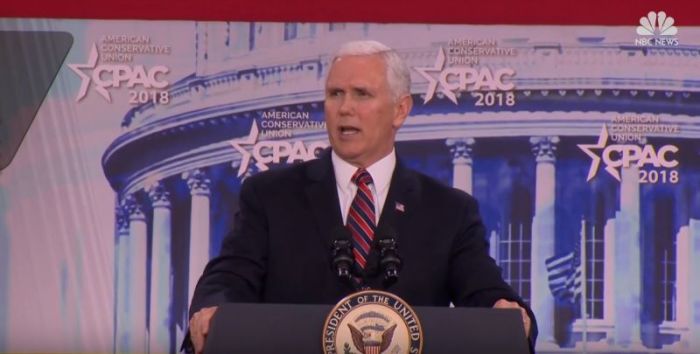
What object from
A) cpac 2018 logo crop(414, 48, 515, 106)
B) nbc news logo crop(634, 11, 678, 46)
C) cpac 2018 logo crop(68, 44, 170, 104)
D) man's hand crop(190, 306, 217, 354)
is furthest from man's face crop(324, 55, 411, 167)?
nbc news logo crop(634, 11, 678, 46)

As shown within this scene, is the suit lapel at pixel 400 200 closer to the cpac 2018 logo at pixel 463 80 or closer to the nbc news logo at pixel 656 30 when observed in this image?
the cpac 2018 logo at pixel 463 80

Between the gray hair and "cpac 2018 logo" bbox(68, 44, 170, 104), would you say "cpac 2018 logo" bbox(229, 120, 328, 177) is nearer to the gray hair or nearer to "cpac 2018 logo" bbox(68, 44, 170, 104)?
"cpac 2018 logo" bbox(68, 44, 170, 104)

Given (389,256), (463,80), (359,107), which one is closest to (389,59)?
(359,107)

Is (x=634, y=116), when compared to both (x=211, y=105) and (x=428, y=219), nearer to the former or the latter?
(x=211, y=105)

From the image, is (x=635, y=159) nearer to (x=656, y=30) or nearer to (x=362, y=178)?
(x=656, y=30)

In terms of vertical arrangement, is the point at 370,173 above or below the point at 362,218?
above

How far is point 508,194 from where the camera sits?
193 inches

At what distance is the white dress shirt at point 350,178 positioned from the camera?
309cm

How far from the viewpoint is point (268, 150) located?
4.93 metres

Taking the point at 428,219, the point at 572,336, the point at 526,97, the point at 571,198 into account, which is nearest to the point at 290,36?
the point at 526,97

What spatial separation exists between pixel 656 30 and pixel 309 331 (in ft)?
9.41

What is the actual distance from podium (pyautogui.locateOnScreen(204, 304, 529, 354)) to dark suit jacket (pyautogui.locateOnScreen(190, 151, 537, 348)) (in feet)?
1.12

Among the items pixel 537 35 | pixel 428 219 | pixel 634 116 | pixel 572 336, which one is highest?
pixel 537 35

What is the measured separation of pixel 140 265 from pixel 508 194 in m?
1.47
